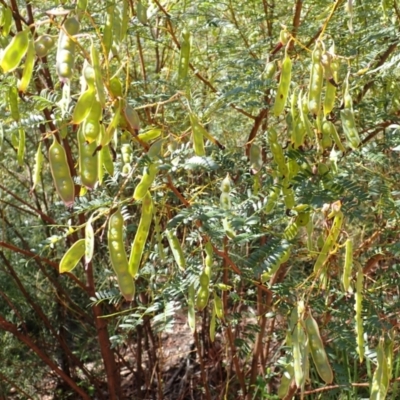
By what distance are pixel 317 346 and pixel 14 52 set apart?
700mm

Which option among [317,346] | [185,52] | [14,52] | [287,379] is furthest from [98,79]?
[287,379]

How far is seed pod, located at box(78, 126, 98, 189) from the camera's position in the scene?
102 centimetres

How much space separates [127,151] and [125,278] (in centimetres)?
35

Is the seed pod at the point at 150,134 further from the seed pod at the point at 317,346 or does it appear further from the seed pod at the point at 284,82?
the seed pod at the point at 317,346

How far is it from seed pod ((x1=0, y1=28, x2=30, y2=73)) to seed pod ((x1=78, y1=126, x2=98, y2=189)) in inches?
5.4

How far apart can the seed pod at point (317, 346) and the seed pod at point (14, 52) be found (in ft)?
2.12

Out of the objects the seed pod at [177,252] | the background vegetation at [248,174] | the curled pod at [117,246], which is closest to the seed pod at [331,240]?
the background vegetation at [248,174]

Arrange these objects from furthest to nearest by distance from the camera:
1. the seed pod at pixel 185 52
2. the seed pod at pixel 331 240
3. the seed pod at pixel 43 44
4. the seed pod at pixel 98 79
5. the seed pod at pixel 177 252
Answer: the seed pod at pixel 185 52 < the seed pod at pixel 177 252 < the seed pod at pixel 331 240 < the seed pod at pixel 43 44 < the seed pod at pixel 98 79

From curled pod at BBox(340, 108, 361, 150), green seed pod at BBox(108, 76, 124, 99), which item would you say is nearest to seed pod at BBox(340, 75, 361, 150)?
curled pod at BBox(340, 108, 361, 150)

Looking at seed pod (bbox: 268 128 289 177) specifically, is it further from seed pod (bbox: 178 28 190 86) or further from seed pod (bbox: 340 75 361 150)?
seed pod (bbox: 178 28 190 86)

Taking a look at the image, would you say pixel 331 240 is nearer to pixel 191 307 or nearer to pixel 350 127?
pixel 350 127

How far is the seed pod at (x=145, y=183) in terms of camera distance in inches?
42.4

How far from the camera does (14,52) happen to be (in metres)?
0.99

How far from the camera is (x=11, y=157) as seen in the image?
2.54m
